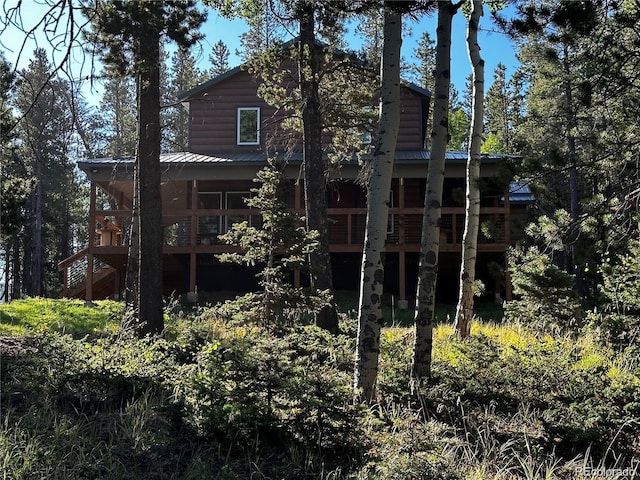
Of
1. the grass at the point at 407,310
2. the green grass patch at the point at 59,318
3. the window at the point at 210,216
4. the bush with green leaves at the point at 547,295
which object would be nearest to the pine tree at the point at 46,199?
the window at the point at 210,216

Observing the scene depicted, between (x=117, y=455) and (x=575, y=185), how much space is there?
18937mm

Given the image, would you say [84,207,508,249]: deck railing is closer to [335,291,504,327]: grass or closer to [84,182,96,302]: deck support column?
[84,182,96,302]: deck support column

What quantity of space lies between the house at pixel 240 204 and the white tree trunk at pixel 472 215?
21.1 feet

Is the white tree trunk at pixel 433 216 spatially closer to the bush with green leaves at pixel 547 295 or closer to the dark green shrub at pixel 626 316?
the dark green shrub at pixel 626 316

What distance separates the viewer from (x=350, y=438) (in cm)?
382

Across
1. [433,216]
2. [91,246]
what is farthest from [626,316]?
[91,246]

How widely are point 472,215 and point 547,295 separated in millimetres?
2376

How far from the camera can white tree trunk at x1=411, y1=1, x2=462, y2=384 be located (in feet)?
17.5

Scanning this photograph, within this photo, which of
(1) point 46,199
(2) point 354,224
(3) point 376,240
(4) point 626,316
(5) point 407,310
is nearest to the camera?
(3) point 376,240

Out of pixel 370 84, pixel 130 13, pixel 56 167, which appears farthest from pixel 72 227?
pixel 130 13

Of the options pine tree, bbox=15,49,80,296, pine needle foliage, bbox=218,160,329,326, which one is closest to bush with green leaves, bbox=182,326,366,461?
pine needle foliage, bbox=218,160,329,326

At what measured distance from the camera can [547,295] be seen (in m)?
9.32

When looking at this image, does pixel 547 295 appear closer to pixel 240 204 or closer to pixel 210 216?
pixel 240 204

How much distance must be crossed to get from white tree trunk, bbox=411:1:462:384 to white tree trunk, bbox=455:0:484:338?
2228 mm
